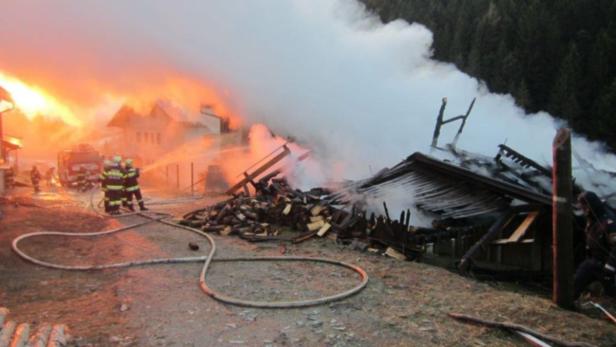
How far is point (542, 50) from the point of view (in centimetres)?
2942

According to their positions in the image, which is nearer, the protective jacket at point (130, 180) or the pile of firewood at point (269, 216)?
the pile of firewood at point (269, 216)

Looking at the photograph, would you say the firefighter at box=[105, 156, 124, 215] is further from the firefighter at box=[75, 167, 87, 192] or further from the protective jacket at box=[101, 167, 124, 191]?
the firefighter at box=[75, 167, 87, 192]

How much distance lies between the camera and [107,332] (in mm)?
4824

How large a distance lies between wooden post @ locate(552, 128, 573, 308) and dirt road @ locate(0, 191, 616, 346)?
0.29 meters

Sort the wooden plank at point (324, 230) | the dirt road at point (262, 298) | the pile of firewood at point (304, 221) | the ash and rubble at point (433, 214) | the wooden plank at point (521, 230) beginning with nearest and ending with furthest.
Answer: the dirt road at point (262, 298), the wooden plank at point (521, 230), the ash and rubble at point (433, 214), the pile of firewood at point (304, 221), the wooden plank at point (324, 230)

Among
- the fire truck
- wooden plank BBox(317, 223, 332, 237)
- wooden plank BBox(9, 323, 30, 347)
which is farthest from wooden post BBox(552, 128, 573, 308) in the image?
the fire truck

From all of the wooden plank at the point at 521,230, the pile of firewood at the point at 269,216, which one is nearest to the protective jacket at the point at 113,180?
the pile of firewood at the point at 269,216

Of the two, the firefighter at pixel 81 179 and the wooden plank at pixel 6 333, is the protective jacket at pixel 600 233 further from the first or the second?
the firefighter at pixel 81 179

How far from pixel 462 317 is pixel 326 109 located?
30.0 ft

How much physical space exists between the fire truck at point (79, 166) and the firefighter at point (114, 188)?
13.8 metres

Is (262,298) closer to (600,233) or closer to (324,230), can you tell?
(324,230)

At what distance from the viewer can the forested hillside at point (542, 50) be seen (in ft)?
86.2

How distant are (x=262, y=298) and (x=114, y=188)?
29.2ft

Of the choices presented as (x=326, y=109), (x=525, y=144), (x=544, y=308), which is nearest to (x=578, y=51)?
(x=525, y=144)
